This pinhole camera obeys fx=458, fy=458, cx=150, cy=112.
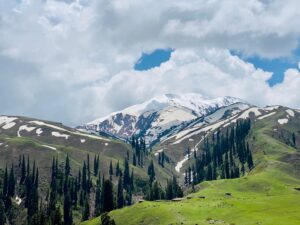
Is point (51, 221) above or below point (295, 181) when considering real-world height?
below

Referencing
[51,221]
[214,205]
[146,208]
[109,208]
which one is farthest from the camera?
[109,208]

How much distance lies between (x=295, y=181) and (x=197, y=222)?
107874 millimetres

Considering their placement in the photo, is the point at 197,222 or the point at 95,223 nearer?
the point at 197,222

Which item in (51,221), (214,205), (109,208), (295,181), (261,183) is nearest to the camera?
(214,205)

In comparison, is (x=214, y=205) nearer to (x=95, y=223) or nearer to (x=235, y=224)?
(x=235, y=224)

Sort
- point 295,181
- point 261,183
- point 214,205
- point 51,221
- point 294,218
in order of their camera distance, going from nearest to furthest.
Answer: point 294,218, point 214,205, point 51,221, point 261,183, point 295,181

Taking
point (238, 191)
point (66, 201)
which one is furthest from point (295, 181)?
point (66, 201)

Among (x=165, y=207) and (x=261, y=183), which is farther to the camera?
(x=261, y=183)

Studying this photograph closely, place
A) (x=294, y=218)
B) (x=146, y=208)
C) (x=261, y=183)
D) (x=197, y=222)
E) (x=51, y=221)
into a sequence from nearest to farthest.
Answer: (x=294, y=218), (x=197, y=222), (x=146, y=208), (x=51, y=221), (x=261, y=183)

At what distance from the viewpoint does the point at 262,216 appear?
97.4m

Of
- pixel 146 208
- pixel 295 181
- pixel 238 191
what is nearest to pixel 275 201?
pixel 146 208

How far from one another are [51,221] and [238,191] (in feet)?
225

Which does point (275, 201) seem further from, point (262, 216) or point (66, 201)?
point (66, 201)

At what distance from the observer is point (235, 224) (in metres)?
94.1
